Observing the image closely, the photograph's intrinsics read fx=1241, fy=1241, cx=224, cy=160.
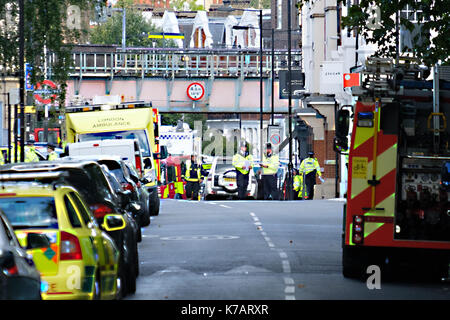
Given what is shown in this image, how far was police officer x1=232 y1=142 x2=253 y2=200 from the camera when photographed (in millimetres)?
41438

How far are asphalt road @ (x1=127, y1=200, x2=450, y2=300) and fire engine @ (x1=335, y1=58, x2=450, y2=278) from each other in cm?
46

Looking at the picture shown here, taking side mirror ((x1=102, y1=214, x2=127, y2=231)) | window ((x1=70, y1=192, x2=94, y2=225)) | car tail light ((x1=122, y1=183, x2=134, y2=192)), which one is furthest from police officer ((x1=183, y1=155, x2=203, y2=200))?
window ((x1=70, y1=192, x2=94, y2=225))

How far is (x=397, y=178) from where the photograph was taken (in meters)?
15.5

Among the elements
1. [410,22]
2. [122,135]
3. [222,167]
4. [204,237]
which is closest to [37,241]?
[410,22]

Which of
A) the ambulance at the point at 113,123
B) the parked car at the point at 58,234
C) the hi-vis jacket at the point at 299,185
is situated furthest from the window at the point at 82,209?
the hi-vis jacket at the point at 299,185

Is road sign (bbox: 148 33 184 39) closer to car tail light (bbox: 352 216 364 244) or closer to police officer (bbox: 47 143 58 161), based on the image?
police officer (bbox: 47 143 58 161)

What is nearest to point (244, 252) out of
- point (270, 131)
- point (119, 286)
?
point (119, 286)

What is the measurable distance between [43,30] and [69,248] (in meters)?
17.8

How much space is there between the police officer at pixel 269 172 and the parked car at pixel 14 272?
3134cm

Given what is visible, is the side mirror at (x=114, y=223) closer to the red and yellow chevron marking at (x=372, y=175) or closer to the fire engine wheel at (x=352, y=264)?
the red and yellow chevron marking at (x=372, y=175)

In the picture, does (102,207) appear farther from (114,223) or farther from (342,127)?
(342,127)

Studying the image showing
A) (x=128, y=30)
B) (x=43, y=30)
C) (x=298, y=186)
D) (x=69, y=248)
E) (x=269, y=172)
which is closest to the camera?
(x=69, y=248)

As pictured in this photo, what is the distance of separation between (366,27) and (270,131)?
36.4 metres

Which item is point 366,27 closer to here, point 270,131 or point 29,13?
point 29,13
